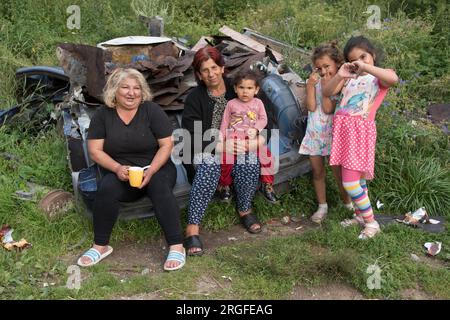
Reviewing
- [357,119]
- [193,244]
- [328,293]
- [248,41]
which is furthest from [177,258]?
[248,41]

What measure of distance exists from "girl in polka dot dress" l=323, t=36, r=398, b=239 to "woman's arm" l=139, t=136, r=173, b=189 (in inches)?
50.3

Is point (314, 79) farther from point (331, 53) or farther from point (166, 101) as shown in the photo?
point (166, 101)

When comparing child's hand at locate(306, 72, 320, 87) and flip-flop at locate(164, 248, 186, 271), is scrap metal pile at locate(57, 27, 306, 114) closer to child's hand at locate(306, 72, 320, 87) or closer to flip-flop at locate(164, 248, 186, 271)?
child's hand at locate(306, 72, 320, 87)

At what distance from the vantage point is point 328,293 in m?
3.65

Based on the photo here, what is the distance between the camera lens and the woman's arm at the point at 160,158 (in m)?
3.92

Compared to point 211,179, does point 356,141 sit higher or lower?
higher

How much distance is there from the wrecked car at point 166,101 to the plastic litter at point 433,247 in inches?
47.1

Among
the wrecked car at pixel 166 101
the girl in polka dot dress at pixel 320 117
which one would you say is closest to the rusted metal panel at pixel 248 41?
the wrecked car at pixel 166 101

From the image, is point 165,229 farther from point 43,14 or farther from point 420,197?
point 43,14

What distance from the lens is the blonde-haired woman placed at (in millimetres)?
3912

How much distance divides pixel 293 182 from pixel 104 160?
174 cm

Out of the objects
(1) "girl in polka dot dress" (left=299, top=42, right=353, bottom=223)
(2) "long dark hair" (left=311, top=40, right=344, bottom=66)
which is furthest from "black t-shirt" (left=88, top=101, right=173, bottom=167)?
(2) "long dark hair" (left=311, top=40, right=344, bottom=66)

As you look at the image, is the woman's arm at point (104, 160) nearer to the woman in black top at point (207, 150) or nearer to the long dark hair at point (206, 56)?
the woman in black top at point (207, 150)

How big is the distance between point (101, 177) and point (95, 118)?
466mm
